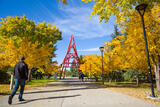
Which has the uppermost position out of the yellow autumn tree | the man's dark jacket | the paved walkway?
the yellow autumn tree

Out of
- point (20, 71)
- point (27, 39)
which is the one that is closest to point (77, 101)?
point (20, 71)

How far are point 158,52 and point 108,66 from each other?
11.5 meters

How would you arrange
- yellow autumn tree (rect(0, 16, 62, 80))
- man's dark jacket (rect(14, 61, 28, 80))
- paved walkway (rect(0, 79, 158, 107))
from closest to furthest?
paved walkway (rect(0, 79, 158, 107))
man's dark jacket (rect(14, 61, 28, 80))
yellow autumn tree (rect(0, 16, 62, 80))

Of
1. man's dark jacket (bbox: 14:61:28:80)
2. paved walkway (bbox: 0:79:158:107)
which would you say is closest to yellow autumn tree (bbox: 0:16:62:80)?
paved walkway (bbox: 0:79:158:107)

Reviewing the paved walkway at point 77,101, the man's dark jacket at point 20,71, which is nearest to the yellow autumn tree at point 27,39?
the paved walkway at point 77,101

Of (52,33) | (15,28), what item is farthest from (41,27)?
(15,28)

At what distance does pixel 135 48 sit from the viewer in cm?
791

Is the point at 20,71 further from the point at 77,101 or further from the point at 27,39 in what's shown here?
the point at 27,39

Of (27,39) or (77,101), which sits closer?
(77,101)

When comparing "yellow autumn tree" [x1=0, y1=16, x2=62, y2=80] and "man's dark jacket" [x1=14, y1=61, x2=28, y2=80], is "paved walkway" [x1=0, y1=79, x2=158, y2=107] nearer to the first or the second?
"man's dark jacket" [x1=14, y1=61, x2=28, y2=80]

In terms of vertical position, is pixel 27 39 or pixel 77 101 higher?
pixel 27 39

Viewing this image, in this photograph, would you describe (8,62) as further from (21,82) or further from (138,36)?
(138,36)

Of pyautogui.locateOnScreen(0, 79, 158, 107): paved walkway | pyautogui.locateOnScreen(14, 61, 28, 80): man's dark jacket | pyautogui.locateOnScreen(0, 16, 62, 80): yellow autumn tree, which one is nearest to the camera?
pyautogui.locateOnScreen(0, 79, 158, 107): paved walkway

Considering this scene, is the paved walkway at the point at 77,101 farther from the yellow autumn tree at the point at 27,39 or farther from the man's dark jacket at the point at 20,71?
the yellow autumn tree at the point at 27,39
